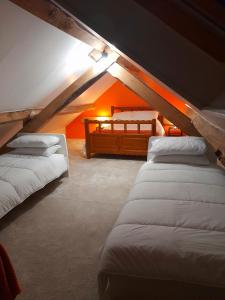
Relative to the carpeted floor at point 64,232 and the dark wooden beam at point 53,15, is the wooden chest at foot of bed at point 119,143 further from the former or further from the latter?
the dark wooden beam at point 53,15

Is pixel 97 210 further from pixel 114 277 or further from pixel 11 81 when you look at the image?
pixel 11 81

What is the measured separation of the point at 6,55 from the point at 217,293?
2.40 meters

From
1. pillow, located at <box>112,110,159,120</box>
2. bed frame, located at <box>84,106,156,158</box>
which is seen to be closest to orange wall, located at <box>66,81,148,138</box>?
pillow, located at <box>112,110,159,120</box>

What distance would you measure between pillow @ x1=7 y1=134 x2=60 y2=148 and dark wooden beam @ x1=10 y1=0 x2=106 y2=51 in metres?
1.45

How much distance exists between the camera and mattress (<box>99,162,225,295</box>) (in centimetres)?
144

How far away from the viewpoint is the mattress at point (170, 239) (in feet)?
4.72

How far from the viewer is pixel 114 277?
1.53 meters

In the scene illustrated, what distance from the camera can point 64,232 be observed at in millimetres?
2500

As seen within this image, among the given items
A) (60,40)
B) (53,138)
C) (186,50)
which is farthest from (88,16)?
(53,138)

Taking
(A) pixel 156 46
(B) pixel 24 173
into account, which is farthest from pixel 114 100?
(A) pixel 156 46

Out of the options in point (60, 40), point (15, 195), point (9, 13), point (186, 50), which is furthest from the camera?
point (60, 40)

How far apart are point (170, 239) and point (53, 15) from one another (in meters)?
1.93

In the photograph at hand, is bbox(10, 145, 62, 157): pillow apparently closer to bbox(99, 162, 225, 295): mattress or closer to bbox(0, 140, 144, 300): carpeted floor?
bbox(0, 140, 144, 300): carpeted floor

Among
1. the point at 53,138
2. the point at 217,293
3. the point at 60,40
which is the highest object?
the point at 60,40
